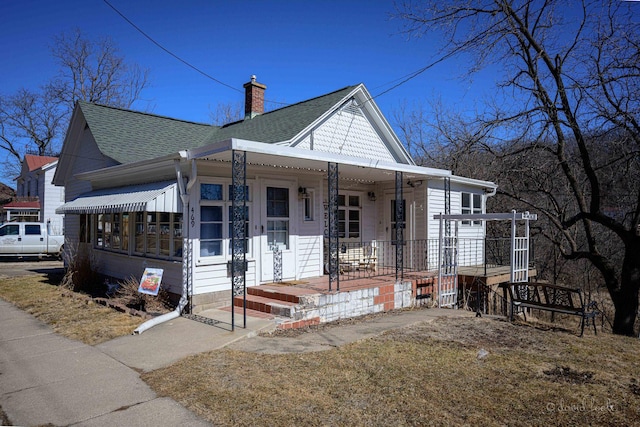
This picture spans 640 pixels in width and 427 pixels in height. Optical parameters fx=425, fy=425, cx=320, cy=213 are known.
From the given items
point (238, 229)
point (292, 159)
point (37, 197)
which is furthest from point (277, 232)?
point (37, 197)

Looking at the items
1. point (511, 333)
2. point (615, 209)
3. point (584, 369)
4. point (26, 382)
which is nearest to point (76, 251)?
point (26, 382)

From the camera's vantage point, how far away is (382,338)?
7.06 metres

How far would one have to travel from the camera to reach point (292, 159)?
8578mm

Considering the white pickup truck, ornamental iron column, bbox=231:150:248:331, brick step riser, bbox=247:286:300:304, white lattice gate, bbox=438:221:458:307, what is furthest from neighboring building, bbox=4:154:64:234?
white lattice gate, bbox=438:221:458:307

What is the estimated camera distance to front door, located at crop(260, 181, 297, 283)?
384 inches

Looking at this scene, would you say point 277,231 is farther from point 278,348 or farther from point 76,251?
point 76,251

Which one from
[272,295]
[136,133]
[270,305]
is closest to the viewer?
[270,305]

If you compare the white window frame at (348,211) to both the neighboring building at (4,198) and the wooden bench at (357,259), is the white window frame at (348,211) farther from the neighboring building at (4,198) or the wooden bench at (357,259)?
the neighboring building at (4,198)

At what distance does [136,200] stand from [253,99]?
8277 millimetres

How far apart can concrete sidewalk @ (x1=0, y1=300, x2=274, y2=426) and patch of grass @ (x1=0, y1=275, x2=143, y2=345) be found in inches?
10.7

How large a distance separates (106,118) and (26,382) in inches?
433

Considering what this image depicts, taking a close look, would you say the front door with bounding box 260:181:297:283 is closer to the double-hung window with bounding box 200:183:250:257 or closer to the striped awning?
the double-hung window with bounding box 200:183:250:257

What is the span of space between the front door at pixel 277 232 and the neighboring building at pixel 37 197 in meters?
21.4

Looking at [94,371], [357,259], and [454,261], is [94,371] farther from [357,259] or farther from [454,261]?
[454,261]
